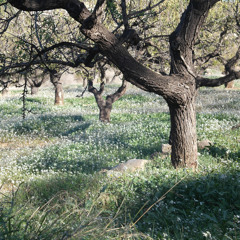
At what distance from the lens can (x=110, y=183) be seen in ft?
22.6

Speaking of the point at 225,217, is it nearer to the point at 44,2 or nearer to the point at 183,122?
the point at 183,122

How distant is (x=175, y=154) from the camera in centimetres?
807

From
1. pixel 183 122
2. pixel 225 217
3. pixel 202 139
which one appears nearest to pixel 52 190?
pixel 183 122

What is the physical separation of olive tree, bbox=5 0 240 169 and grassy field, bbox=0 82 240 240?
30.4 inches

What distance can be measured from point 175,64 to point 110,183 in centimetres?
306

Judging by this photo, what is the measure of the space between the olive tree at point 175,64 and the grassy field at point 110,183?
77 centimetres

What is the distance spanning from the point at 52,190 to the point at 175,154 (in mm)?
3005

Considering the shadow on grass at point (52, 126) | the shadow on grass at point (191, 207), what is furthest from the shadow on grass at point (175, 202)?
the shadow on grass at point (52, 126)

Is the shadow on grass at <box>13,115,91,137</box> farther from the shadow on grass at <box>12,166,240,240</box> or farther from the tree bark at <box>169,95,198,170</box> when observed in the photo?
the shadow on grass at <box>12,166,240,240</box>

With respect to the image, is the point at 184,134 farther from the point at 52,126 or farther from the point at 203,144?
the point at 52,126

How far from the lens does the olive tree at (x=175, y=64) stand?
6.62 metres

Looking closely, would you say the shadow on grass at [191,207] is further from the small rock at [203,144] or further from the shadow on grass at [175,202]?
the small rock at [203,144]

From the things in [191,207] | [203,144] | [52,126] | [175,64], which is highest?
[175,64]

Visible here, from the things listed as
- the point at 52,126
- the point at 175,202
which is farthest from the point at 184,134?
the point at 52,126
